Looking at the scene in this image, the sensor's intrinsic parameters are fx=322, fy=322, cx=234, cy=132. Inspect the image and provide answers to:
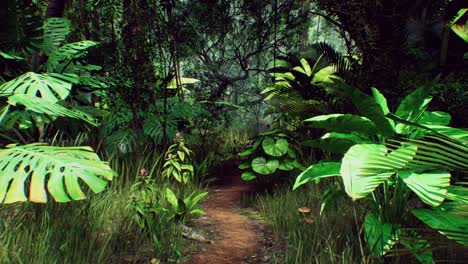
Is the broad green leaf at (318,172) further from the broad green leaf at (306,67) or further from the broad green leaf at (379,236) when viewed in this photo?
the broad green leaf at (306,67)

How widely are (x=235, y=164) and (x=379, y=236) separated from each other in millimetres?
4039

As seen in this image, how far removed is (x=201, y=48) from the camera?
695cm

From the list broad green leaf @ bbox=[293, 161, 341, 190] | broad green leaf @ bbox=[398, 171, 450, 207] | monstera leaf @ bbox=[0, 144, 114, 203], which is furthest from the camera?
broad green leaf @ bbox=[293, 161, 341, 190]

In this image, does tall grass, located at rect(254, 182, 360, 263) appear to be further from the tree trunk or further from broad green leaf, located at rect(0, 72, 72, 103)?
the tree trunk

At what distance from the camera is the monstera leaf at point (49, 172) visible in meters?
1.36

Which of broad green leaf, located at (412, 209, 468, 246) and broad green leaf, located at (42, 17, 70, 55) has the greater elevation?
broad green leaf, located at (42, 17, 70, 55)

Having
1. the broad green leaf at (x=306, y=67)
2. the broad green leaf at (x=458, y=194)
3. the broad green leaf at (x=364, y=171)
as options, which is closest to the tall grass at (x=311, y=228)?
the broad green leaf at (x=364, y=171)

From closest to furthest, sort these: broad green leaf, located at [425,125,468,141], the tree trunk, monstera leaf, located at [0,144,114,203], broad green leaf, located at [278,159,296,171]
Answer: monstera leaf, located at [0,144,114,203] → broad green leaf, located at [425,125,468,141] → broad green leaf, located at [278,159,296,171] → the tree trunk

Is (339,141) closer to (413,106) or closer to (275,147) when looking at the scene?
(413,106)

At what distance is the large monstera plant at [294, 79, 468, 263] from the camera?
1429 millimetres

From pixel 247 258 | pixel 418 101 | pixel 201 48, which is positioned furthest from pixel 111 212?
pixel 201 48

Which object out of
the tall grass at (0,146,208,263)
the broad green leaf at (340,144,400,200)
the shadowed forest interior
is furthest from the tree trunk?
the broad green leaf at (340,144,400,200)

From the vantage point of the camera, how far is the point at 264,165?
144 inches

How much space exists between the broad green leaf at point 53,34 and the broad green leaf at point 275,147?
235 cm
